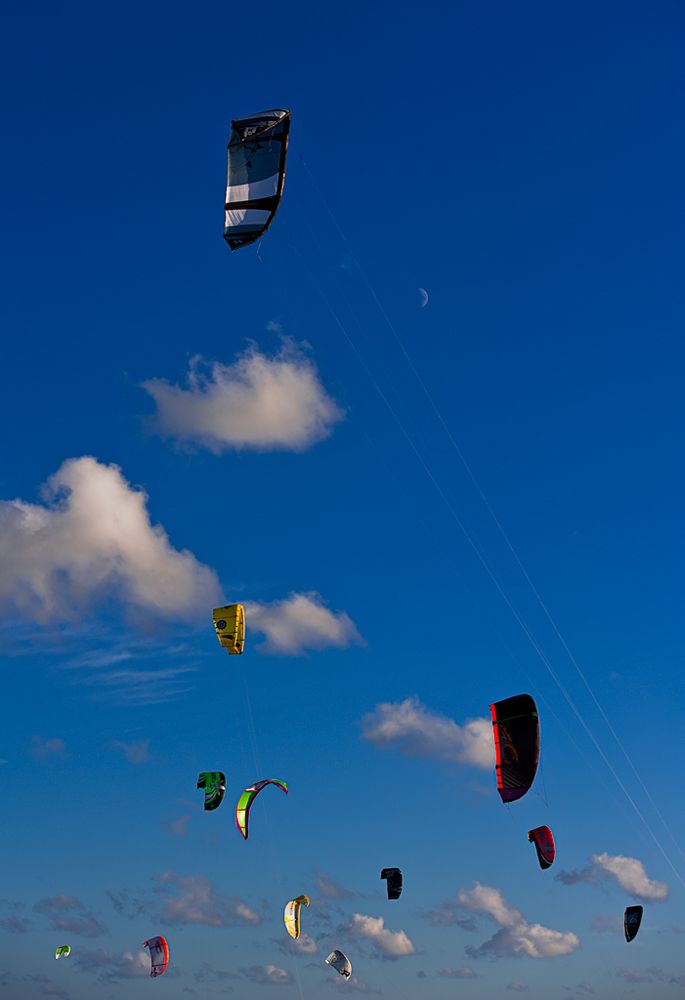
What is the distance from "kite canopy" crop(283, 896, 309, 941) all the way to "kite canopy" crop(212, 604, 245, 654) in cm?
1931

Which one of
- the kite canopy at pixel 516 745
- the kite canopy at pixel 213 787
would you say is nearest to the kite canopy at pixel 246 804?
the kite canopy at pixel 213 787

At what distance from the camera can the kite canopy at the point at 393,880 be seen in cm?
5112

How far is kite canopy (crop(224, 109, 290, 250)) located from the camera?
82.9 ft

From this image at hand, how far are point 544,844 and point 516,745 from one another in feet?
69.4

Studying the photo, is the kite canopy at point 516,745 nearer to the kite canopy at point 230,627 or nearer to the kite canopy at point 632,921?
the kite canopy at point 230,627

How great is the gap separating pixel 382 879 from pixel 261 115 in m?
41.4

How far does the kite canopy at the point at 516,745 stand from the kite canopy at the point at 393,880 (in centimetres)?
2466

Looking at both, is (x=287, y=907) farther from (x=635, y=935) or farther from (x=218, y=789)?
(x=635, y=935)

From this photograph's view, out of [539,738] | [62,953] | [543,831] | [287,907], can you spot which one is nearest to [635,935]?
[543,831]

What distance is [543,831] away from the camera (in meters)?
48.9

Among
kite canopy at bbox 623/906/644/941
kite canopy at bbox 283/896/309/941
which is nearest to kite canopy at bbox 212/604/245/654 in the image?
kite canopy at bbox 283/896/309/941

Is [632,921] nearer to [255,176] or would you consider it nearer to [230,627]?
[230,627]

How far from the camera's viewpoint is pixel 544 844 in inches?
1893

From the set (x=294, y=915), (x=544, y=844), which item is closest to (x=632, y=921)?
(x=544, y=844)
